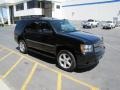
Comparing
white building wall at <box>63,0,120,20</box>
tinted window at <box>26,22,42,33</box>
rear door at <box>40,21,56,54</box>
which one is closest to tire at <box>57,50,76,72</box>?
rear door at <box>40,21,56,54</box>

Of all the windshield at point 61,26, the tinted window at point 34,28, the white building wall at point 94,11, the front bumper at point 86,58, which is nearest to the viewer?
the front bumper at point 86,58

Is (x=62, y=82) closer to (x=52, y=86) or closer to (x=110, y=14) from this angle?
(x=52, y=86)

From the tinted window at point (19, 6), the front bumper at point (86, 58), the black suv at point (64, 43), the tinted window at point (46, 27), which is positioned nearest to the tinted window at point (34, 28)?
the black suv at point (64, 43)

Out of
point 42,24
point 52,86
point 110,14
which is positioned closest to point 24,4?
point 110,14

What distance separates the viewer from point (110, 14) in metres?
40.2

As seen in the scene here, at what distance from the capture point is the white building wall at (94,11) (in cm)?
3967

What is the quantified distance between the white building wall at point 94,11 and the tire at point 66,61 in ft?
113

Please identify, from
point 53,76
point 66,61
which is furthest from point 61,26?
point 53,76

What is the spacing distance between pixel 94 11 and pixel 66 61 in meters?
38.3

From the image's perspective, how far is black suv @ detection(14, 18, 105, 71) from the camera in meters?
6.59

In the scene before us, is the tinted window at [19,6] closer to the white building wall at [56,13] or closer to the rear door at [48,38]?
the white building wall at [56,13]

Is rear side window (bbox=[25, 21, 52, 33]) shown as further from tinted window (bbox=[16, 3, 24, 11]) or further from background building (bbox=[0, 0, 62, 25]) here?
tinted window (bbox=[16, 3, 24, 11])

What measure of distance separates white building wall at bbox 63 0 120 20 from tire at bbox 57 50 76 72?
34.4 metres

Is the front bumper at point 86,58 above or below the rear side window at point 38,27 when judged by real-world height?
below
